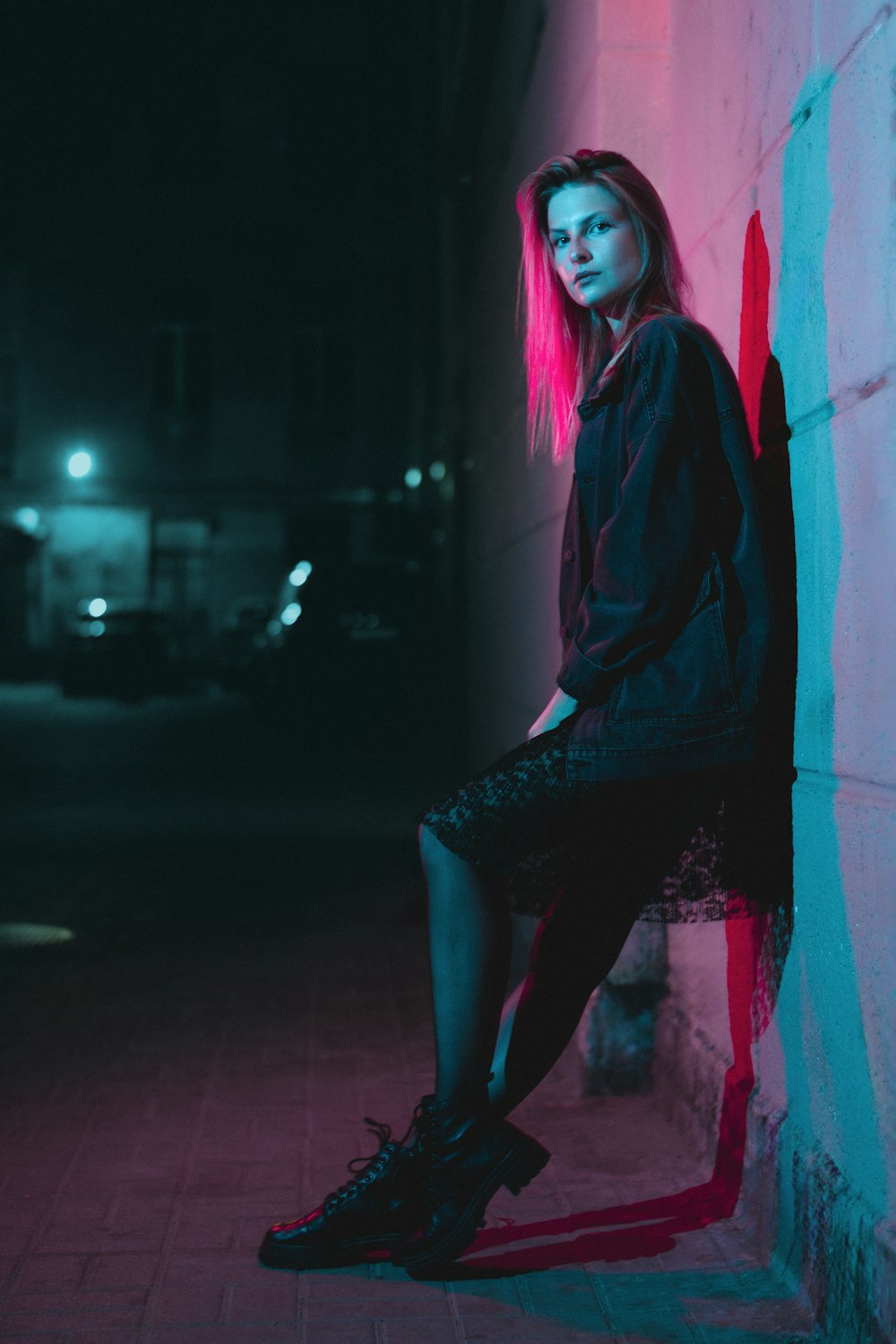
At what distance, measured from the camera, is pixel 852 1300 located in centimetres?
227

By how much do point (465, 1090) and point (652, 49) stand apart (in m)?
2.90

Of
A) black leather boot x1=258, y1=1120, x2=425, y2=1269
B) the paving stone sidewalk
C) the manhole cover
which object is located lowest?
the manhole cover

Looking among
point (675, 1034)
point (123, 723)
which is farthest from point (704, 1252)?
point (123, 723)

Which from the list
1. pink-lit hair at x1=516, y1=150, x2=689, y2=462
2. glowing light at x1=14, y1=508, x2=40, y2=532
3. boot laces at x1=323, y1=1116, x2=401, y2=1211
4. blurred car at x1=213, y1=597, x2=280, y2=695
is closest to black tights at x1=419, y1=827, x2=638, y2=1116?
boot laces at x1=323, y1=1116, x2=401, y2=1211

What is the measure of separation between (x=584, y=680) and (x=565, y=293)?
89 cm

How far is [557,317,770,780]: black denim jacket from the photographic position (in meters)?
2.29

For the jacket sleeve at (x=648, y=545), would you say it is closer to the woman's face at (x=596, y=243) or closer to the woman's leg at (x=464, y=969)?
the woman's face at (x=596, y=243)

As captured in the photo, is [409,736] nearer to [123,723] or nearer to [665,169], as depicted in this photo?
[123,723]

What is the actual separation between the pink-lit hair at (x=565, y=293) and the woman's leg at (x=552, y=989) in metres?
1.03

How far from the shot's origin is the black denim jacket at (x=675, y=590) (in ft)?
7.52

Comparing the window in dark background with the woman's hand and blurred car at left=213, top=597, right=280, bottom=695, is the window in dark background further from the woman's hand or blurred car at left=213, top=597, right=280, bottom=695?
the woman's hand

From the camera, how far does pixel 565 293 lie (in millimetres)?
2746

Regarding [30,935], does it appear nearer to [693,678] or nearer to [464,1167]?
[464,1167]

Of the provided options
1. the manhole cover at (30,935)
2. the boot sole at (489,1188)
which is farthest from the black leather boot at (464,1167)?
the manhole cover at (30,935)
